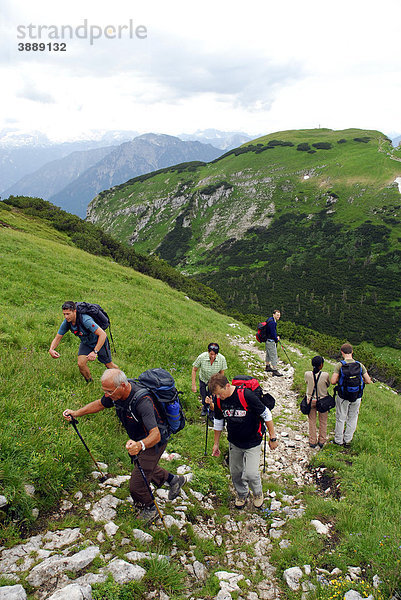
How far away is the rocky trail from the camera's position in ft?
10.8

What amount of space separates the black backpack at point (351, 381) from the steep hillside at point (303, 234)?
101644 mm

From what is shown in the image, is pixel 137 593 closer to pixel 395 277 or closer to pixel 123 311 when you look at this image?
pixel 123 311

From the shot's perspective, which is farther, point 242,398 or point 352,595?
point 242,398

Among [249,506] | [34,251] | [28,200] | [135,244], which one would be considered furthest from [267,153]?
[249,506]

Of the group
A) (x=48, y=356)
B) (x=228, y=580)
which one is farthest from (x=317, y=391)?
(x=48, y=356)

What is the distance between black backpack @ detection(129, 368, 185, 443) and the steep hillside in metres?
107

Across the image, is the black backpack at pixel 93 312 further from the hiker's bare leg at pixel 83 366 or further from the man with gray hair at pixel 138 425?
the man with gray hair at pixel 138 425

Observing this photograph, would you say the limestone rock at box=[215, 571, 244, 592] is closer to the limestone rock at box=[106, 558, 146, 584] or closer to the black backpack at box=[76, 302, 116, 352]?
the limestone rock at box=[106, 558, 146, 584]

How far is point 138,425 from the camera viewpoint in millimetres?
4465

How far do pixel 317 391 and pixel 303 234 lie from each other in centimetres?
15341

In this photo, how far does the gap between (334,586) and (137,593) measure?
2.52 m

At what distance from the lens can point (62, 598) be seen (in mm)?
2988

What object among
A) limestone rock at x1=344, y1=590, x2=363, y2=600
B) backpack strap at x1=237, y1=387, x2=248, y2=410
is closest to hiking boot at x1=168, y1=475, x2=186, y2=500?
backpack strap at x1=237, y1=387, x2=248, y2=410

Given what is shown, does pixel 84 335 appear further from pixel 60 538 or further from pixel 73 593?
pixel 73 593
